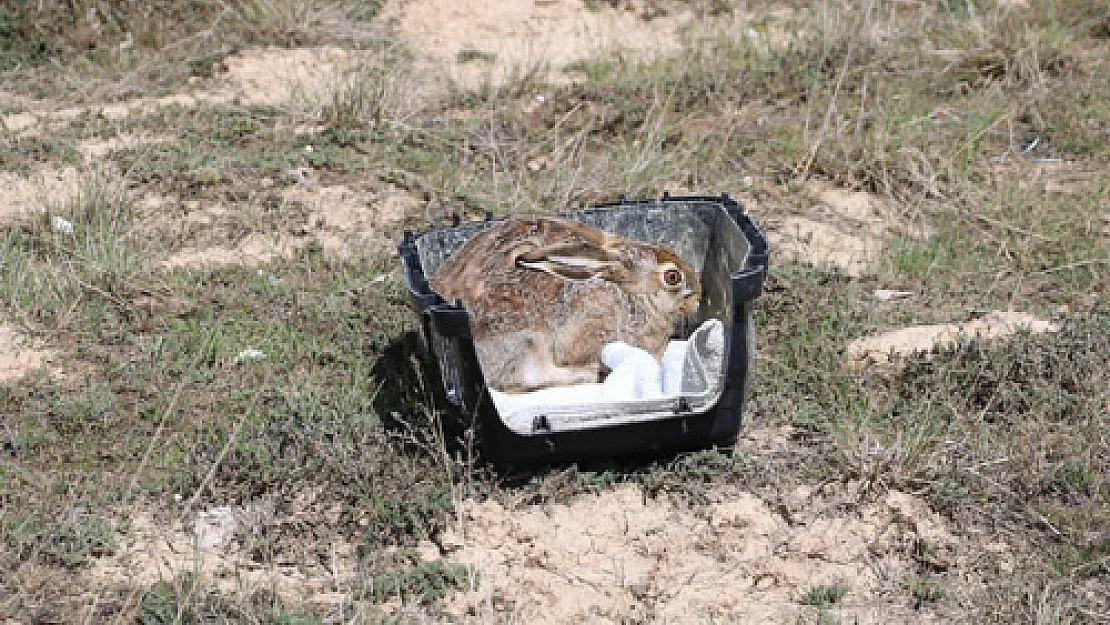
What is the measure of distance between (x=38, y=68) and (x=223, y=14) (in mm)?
1063

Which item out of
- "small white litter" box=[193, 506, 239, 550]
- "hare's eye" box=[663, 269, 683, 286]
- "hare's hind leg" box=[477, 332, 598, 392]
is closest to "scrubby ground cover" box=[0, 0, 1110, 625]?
"small white litter" box=[193, 506, 239, 550]

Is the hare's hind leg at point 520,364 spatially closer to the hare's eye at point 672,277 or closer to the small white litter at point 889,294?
the hare's eye at point 672,277

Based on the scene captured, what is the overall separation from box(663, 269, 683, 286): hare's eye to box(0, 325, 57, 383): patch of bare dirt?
2.28 meters

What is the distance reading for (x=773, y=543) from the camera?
405 centimetres

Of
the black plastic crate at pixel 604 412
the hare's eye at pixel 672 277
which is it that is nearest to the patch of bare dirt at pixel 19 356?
the black plastic crate at pixel 604 412

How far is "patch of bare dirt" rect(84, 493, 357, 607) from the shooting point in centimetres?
380

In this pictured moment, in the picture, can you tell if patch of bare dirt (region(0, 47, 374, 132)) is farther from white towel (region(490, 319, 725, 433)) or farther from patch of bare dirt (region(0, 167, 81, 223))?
white towel (region(490, 319, 725, 433))

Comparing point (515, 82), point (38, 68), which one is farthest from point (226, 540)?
point (38, 68)

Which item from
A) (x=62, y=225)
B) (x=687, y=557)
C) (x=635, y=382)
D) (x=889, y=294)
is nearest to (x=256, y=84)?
(x=62, y=225)

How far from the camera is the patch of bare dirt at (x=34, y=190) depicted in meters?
5.87

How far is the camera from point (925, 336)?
5.04 meters

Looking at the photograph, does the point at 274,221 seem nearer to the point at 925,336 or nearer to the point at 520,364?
the point at 520,364

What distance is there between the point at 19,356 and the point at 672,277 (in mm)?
2425

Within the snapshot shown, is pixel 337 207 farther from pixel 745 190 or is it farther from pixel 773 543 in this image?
pixel 773 543
